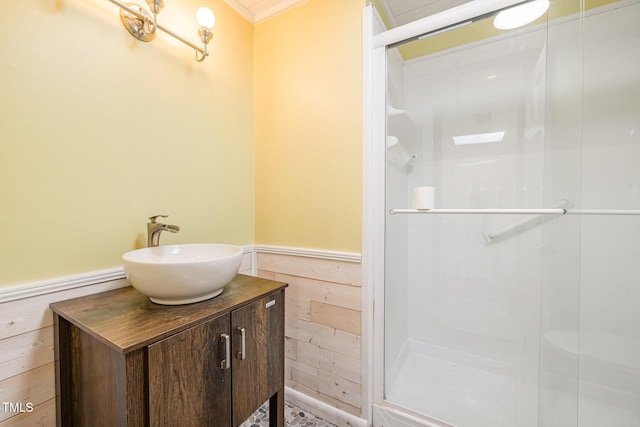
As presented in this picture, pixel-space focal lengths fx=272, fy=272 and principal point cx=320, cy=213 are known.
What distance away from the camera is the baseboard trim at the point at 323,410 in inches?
52.3

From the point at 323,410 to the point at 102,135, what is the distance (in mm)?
1605

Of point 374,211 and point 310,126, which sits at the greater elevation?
point 310,126

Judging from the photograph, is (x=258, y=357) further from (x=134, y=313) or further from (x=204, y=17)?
(x=204, y=17)

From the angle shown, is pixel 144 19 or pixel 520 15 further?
pixel 520 15

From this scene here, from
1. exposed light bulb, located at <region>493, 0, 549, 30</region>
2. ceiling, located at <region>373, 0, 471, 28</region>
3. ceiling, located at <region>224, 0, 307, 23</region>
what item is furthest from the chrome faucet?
exposed light bulb, located at <region>493, 0, 549, 30</region>

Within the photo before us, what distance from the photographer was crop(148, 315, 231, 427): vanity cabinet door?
2.39ft

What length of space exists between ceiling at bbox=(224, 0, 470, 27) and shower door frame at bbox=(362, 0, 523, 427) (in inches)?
14.6

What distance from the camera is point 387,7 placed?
1563mm

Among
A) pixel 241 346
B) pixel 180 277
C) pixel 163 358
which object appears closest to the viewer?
pixel 163 358

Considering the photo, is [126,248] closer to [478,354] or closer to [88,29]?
[88,29]

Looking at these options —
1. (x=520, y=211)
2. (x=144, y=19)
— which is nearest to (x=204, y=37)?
(x=144, y=19)

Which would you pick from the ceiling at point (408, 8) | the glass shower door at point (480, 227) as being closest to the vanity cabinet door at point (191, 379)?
the glass shower door at point (480, 227)

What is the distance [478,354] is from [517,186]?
108 centimetres

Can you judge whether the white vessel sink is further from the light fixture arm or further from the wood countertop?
the light fixture arm
